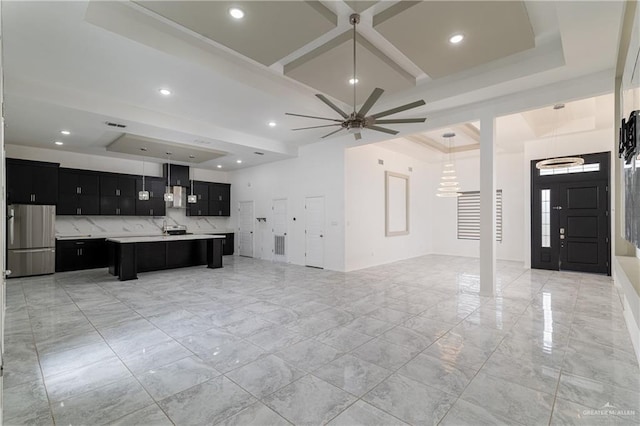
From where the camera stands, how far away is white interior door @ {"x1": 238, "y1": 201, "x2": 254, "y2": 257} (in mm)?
10477

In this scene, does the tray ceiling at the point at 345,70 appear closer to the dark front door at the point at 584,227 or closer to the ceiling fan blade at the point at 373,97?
the ceiling fan blade at the point at 373,97

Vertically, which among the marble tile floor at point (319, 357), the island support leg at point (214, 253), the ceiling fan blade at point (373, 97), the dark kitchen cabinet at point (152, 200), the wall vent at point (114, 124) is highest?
the wall vent at point (114, 124)

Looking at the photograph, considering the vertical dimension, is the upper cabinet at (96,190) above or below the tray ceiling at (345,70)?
below

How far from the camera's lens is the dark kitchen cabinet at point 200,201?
10367 millimetres

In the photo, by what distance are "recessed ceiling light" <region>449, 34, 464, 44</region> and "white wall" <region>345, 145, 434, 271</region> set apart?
4061 mm

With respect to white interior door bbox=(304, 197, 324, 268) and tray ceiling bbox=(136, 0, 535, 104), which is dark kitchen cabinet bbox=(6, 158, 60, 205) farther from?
tray ceiling bbox=(136, 0, 535, 104)

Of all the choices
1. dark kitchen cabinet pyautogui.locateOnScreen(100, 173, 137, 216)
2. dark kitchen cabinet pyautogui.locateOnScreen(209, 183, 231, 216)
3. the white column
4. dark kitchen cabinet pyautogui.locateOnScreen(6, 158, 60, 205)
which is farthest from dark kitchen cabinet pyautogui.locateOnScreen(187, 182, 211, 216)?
the white column

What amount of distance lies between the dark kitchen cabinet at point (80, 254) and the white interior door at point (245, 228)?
→ 4.08 meters

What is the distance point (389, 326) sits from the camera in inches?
149

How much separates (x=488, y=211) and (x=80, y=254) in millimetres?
9738

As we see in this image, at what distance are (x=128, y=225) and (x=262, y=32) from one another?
8.26 m

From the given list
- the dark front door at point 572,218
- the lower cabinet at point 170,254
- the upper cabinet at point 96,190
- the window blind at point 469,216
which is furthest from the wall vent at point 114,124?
the window blind at point 469,216

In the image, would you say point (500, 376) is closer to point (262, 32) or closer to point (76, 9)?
point (262, 32)

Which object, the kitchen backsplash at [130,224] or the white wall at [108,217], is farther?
the kitchen backsplash at [130,224]
